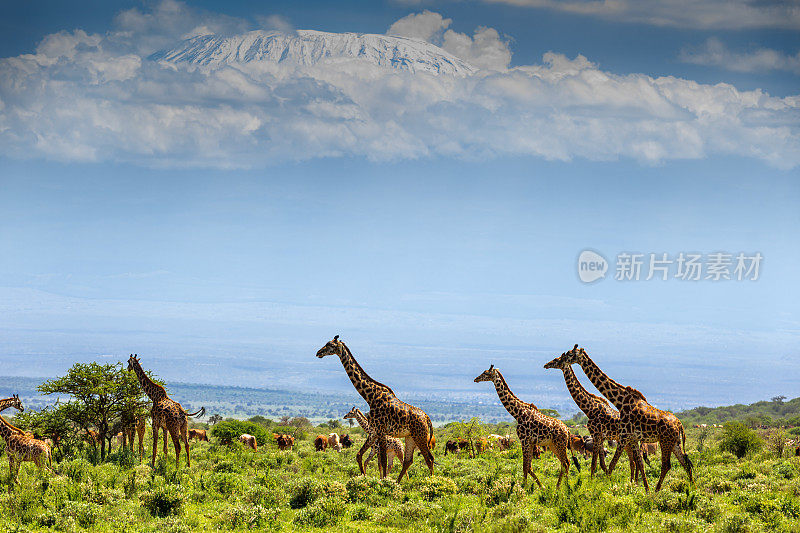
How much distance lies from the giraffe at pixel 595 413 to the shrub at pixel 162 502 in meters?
12.0

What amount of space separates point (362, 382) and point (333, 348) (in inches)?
61.0

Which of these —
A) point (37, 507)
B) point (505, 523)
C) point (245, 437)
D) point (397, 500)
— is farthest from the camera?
point (245, 437)

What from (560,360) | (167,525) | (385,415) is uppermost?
(560,360)

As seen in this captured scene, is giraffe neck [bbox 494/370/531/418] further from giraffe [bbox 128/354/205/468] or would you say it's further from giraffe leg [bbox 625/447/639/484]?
giraffe [bbox 128/354/205/468]

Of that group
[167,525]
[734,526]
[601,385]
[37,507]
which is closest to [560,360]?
[601,385]

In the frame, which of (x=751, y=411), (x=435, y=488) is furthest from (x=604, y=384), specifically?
(x=751, y=411)

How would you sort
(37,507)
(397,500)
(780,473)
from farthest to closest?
(780,473) < (397,500) < (37,507)

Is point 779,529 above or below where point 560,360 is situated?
below

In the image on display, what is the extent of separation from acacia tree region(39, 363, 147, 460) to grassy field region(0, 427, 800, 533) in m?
6.28

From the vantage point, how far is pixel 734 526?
57.8 feet

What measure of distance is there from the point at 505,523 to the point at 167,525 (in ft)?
27.0

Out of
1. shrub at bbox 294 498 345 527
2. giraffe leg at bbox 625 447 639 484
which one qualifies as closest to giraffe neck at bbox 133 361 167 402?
shrub at bbox 294 498 345 527

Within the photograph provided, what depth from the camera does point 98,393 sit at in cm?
3228

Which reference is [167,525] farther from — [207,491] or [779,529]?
[779,529]
